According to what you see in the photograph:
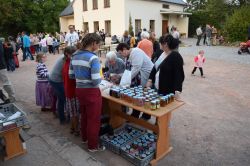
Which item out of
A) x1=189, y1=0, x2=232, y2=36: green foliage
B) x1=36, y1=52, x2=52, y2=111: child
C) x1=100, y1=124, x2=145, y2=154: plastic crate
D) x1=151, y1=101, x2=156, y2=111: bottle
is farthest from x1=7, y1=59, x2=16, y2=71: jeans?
x1=189, y1=0, x2=232, y2=36: green foliage

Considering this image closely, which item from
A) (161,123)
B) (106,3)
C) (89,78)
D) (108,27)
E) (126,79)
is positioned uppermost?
(106,3)

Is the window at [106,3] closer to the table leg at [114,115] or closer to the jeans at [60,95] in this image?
the jeans at [60,95]

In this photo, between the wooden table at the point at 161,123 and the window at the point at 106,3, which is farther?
the window at the point at 106,3

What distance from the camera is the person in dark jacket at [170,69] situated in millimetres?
3592

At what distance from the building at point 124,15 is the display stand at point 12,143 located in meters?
19.0

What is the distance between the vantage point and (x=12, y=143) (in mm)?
3588

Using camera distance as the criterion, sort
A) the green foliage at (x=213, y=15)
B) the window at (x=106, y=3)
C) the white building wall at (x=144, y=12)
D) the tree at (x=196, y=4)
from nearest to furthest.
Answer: the white building wall at (x=144, y=12)
the window at (x=106, y=3)
the green foliage at (x=213, y=15)
the tree at (x=196, y=4)

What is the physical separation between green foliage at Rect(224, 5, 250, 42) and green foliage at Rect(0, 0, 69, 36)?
76.3 ft

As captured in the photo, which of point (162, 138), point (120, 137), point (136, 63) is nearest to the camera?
point (162, 138)

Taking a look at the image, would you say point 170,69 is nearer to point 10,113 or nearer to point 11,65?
point 10,113

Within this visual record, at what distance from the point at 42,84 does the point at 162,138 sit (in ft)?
10.0

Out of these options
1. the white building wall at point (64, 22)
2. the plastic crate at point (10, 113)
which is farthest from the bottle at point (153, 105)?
the white building wall at point (64, 22)

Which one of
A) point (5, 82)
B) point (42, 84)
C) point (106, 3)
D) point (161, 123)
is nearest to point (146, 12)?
point (106, 3)

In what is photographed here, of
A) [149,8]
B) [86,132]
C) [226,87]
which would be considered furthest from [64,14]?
[86,132]
